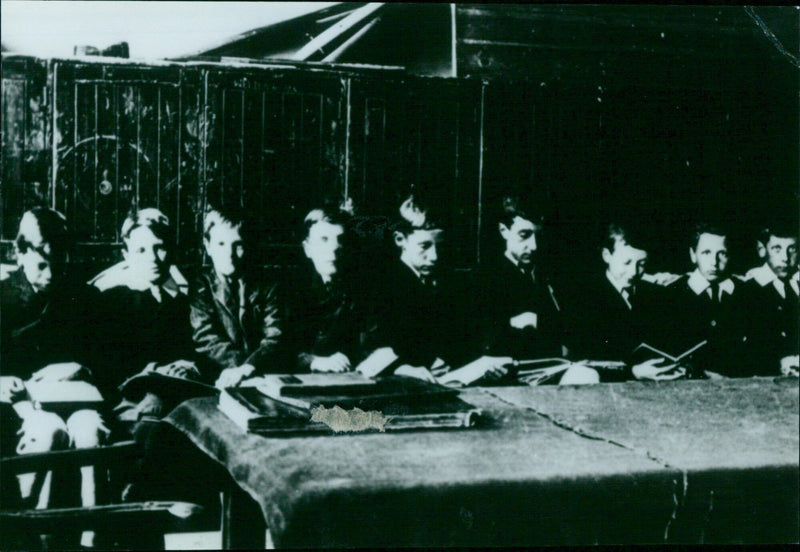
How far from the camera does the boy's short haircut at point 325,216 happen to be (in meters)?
2.10

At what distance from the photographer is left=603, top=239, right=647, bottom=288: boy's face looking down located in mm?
2260

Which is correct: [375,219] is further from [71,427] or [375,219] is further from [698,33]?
[698,33]

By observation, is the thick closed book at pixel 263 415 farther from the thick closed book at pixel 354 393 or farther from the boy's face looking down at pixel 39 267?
the boy's face looking down at pixel 39 267

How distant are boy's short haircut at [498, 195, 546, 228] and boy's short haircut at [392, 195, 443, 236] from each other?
0.68ft

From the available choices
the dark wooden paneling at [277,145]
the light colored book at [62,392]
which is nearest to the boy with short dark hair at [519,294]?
the dark wooden paneling at [277,145]

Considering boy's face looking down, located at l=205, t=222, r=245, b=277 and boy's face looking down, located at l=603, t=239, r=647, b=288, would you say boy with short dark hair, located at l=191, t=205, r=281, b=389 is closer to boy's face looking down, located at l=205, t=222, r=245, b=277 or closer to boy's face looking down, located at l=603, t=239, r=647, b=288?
boy's face looking down, located at l=205, t=222, r=245, b=277

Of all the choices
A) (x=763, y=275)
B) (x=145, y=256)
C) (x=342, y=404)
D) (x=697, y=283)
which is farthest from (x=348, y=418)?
(x=763, y=275)

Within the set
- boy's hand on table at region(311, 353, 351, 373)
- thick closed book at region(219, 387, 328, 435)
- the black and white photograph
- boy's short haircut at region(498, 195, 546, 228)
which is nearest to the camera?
thick closed book at region(219, 387, 328, 435)

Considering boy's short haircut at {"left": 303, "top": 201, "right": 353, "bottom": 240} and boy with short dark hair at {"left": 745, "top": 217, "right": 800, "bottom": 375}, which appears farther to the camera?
boy with short dark hair at {"left": 745, "top": 217, "right": 800, "bottom": 375}

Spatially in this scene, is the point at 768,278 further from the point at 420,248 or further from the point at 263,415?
the point at 263,415

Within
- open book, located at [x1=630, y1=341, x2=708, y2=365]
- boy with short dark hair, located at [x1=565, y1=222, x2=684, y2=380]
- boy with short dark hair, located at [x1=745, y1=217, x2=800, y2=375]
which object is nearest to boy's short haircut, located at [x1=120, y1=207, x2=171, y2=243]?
boy with short dark hair, located at [x1=565, y1=222, x2=684, y2=380]

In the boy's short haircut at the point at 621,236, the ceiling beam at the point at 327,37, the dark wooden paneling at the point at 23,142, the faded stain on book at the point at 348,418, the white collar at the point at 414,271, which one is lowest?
the faded stain on book at the point at 348,418

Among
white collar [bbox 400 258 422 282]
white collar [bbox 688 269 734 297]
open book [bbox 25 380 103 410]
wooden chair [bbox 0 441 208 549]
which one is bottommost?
wooden chair [bbox 0 441 208 549]

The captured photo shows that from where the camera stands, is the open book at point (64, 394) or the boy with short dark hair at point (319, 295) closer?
the open book at point (64, 394)
